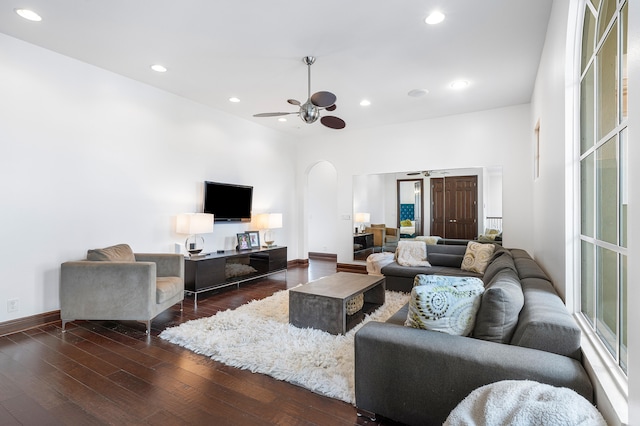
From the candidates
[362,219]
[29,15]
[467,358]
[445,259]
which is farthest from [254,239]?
[467,358]

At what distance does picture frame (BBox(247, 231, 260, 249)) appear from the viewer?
5.97m

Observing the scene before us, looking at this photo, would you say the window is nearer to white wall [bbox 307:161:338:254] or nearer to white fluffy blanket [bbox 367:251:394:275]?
white fluffy blanket [bbox 367:251:394:275]

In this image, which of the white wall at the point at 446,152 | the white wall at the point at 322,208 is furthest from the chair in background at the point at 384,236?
the white wall at the point at 322,208

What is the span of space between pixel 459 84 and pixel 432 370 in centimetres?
399

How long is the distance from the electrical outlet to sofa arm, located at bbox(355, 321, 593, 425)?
3.61 meters

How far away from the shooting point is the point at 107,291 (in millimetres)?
3291

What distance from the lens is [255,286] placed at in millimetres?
5332

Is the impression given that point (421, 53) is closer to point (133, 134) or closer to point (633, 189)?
point (633, 189)

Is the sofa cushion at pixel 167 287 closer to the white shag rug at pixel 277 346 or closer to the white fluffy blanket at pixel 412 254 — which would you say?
the white shag rug at pixel 277 346

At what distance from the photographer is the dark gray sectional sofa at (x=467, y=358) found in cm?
145

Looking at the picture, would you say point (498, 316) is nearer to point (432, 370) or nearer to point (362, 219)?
point (432, 370)

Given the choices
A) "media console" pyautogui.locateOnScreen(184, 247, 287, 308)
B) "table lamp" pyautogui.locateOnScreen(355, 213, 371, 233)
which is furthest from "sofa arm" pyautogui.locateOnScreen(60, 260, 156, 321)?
"table lamp" pyautogui.locateOnScreen(355, 213, 371, 233)

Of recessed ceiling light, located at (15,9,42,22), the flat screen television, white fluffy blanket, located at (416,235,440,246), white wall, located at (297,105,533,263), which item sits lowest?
white fluffy blanket, located at (416,235,440,246)

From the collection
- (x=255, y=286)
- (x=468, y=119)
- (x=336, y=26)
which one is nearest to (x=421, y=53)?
(x=336, y=26)
